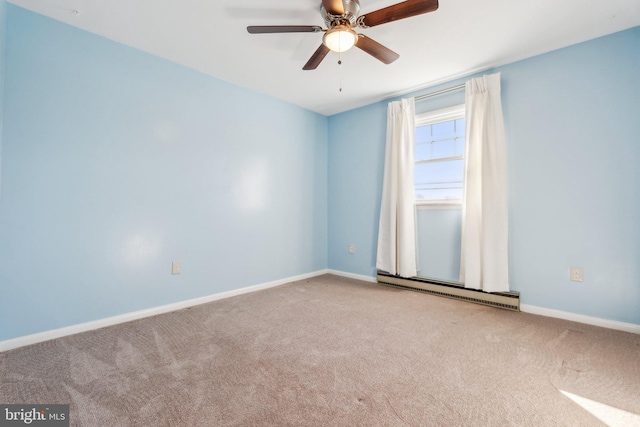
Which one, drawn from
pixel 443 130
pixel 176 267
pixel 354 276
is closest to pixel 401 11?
pixel 443 130

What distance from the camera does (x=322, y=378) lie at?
60.9 inches

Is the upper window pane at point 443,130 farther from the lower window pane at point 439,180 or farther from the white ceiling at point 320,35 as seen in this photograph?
the white ceiling at point 320,35

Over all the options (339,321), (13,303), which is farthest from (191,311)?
(339,321)

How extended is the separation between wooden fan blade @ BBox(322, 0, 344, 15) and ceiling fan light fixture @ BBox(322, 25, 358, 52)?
0.09 meters

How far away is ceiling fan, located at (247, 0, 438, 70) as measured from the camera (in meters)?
1.64

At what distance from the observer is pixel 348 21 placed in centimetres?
182

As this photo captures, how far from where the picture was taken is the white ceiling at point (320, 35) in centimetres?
196

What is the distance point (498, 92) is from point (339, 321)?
105 inches

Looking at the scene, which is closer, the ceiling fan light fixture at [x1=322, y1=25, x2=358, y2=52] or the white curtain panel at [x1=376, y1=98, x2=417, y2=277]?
the ceiling fan light fixture at [x1=322, y1=25, x2=358, y2=52]

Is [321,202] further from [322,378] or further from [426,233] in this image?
[322,378]

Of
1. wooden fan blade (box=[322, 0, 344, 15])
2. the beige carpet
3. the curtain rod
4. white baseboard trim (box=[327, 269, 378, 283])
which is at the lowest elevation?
the beige carpet

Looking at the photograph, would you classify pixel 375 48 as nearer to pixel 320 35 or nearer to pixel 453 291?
pixel 320 35

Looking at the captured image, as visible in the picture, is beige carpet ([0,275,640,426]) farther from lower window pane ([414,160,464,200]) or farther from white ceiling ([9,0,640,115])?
white ceiling ([9,0,640,115])

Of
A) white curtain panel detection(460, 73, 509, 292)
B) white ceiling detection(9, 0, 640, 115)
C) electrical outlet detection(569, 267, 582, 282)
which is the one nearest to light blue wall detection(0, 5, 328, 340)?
white ceiling detection(9, 0, 640, 115)
